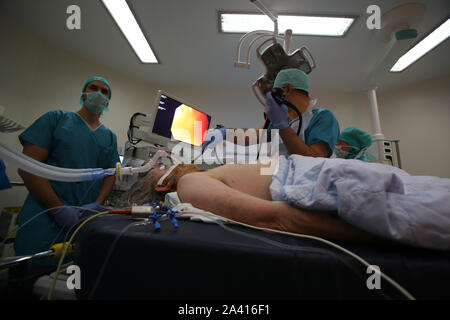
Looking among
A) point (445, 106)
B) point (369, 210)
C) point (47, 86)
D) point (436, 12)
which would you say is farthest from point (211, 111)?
point (445, 106)

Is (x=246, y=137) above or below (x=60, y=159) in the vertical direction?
above

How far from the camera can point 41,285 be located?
562 mm

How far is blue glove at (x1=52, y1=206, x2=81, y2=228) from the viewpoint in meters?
0.98

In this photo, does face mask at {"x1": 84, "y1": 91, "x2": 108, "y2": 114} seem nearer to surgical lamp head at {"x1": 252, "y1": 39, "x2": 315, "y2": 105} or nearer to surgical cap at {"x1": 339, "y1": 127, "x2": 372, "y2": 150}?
surgical lamp head at {"x1": 252, "y1": 39, "x2": 315, "y2": 105}

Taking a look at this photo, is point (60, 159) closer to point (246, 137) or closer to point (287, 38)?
point (246, 137)

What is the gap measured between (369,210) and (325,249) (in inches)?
4.4

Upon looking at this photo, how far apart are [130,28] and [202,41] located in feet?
2.50

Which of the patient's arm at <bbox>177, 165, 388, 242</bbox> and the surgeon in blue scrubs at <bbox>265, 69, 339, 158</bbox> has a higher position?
the surgeon in blue scrubs at <bbox>265, 69, 339, 158</bbox>

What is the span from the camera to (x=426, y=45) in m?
2.13

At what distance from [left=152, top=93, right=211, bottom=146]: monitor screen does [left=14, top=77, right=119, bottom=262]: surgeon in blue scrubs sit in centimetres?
47

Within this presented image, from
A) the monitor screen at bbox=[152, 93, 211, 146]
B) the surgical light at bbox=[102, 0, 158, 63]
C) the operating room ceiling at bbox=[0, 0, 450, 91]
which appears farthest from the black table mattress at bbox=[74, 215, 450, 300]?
the surgical light at bbox=[102, 0, 158, 63]

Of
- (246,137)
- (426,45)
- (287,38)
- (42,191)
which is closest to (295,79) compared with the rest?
(246,137)

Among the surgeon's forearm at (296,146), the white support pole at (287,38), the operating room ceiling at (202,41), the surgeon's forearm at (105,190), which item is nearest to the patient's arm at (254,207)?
the surgeon's forearm at (296,146)

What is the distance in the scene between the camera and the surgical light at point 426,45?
Answer: 6.33 ft
